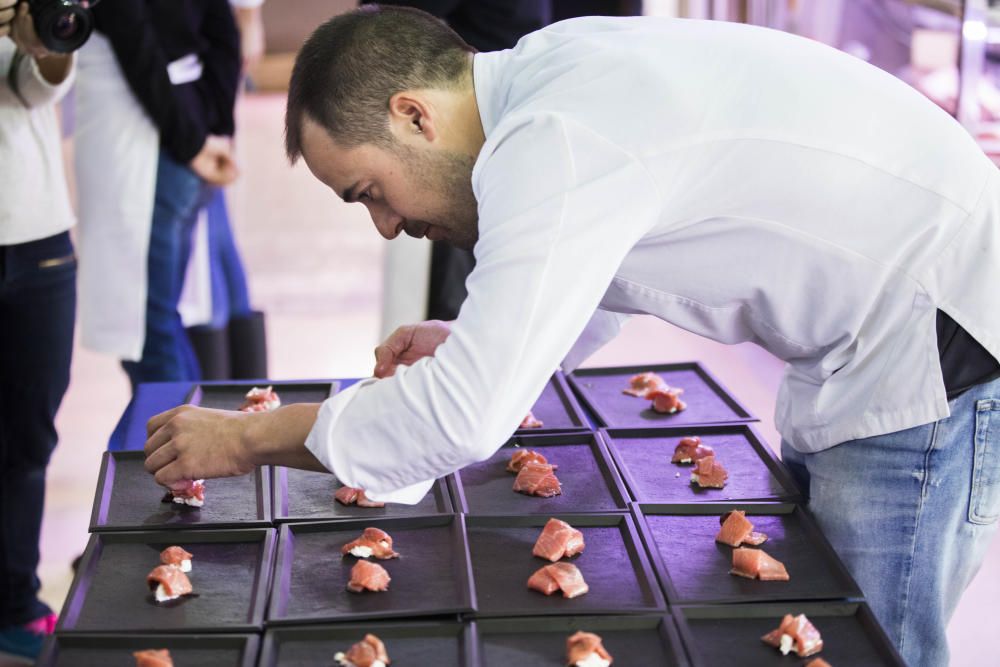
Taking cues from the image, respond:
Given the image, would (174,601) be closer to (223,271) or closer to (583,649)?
(583,649)

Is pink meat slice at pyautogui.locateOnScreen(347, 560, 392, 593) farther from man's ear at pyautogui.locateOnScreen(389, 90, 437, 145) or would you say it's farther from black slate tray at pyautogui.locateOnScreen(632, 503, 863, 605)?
man's ear at pyautogui.locateOnScreen(389, 90, 437, 145)

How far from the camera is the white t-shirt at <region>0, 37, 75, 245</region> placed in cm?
233

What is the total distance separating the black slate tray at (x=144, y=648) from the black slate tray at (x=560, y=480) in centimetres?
41

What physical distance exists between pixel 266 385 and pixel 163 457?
618 millimetres

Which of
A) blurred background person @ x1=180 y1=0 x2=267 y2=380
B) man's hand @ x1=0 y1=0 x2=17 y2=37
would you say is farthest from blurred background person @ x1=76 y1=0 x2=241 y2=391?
man's hand @ x1=0 y1=0 x2=17 y2=37

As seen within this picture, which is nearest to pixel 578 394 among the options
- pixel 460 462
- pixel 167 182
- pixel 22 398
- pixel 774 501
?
pixel 774 501

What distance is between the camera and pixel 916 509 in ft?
5.08

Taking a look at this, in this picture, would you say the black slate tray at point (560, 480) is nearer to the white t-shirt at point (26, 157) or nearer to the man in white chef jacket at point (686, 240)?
the man in white chef jacket at point (686, 240)

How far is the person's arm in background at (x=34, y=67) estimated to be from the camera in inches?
89.3

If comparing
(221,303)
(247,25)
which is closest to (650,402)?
(221,303)

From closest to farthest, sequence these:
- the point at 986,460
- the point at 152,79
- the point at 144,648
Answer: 1. the point at 144,648
2. the point at 986,460
3. the point at 152,79

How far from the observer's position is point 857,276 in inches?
56.7

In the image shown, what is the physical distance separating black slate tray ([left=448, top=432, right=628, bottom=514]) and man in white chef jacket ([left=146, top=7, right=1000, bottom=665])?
0.65 feet

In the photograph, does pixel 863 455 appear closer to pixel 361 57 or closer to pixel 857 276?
pixel 857 276
